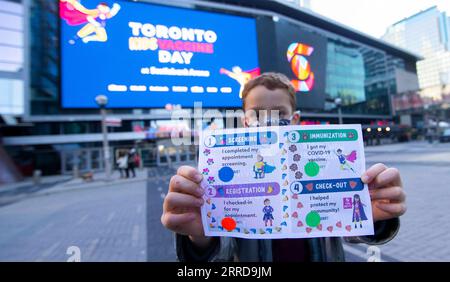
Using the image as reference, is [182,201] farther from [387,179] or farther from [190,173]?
[387,179]

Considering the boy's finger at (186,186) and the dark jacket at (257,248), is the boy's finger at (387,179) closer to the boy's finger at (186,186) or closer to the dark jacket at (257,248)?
the dark jacket at (257,248)

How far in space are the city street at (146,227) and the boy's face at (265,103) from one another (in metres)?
0.44

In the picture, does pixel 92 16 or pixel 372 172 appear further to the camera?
pixel 92 16

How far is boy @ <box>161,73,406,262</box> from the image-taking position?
96 cm

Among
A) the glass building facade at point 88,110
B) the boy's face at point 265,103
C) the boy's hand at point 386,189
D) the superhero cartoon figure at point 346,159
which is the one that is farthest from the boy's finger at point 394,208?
the glass building facade at point 88,110

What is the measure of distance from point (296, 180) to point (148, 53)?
17.4ft

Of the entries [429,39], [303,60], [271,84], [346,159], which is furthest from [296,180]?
[303,60]

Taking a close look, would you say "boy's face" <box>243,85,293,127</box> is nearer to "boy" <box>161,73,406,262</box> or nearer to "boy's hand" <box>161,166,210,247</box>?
"boy" <box>161,73,406,262</box>

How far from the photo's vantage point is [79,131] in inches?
842

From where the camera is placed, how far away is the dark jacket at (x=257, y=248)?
108 cm

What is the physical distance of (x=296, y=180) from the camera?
955 mm

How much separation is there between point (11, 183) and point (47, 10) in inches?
414

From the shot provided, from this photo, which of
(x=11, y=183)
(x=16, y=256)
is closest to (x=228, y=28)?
(x=16, y=256)
